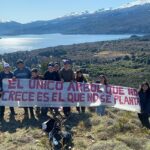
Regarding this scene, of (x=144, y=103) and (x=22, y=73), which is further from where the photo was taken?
(x=22, y=73)

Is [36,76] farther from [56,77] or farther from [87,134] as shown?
[87,134]

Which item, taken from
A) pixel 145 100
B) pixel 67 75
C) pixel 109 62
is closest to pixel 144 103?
pixel 145 100

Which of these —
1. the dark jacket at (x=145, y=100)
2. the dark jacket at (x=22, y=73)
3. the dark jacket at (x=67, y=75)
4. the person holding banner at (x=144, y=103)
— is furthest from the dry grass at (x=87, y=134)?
the dark jacket at (x=22, y=73)

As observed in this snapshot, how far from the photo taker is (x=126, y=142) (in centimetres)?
1033

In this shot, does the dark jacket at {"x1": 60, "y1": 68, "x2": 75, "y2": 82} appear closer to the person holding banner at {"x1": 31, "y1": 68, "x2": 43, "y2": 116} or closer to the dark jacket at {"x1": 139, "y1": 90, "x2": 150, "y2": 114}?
the person holding banner at {"x1": 31, "y1": 68, "x2": 43, "y2": 116}

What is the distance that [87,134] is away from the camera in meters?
11.3

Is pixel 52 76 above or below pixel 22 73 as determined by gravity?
below

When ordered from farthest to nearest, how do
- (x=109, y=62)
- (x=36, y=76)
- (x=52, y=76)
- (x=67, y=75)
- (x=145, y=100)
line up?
(x=109, y=62) < (x=67, y=75) < (x=36, y=76) < (x=52, y=76) < (x=145, y=100)

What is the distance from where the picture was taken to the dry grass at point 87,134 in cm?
1013

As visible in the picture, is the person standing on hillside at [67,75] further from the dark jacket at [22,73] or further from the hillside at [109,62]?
the hillside at [109,62]

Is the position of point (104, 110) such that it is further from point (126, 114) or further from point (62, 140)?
point (62, 140)

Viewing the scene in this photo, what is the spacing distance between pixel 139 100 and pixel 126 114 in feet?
4.75

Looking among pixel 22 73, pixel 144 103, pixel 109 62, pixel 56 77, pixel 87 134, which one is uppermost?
pixel 22 73

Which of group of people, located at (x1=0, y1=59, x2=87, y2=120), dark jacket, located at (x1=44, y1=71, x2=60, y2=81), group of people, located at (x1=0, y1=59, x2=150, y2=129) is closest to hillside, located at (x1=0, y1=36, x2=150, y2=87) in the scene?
group of people, located at (x1=0, y1=59, x2=150, y2=129)
